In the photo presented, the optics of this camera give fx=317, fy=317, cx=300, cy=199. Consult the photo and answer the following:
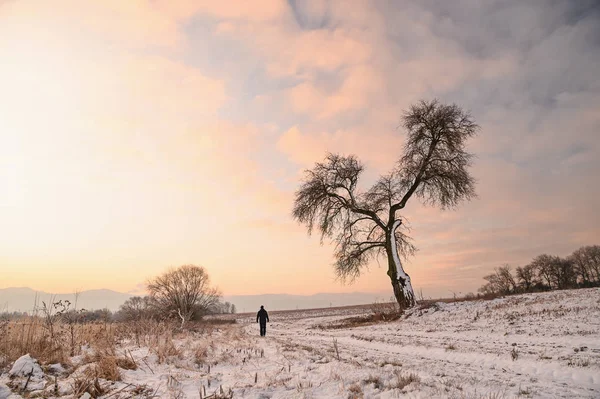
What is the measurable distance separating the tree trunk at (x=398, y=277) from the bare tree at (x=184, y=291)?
36.9 meters

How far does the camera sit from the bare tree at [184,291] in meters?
48.7

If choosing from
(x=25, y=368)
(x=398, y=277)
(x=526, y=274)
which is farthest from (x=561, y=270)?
(x=25, y=368)

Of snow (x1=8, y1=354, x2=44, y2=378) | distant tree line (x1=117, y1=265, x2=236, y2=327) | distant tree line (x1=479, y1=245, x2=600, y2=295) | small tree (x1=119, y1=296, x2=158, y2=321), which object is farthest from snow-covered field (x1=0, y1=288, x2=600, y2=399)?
distant tree line (x1=479, y1=245, x2=600, y2=295)

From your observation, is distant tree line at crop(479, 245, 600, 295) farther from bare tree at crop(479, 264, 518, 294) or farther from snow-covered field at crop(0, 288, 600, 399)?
snow-covered field at crop(0, 288, 600, 399)

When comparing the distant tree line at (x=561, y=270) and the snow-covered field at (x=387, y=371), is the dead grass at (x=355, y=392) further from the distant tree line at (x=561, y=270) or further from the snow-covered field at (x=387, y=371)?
the distant tree line at (x=561, y=270)

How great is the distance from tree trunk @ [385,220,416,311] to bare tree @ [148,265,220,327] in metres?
36.9

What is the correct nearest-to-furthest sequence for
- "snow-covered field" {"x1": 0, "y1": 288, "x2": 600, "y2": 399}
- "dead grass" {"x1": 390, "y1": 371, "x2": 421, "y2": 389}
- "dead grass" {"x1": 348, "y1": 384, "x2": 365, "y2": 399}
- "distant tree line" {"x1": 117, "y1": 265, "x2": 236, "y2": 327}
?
"dead grass" {"x1": 348, "y1": 384, "x2": 365, "y2": 399}
"snow-covered field" {"x1": 0, "y1": 288, "x2": 600, "y2": 399}
"dead grass" {"x1": 390, "y1": 371, "x2": 421, "y2": 389}
"distant tree line" {"x1": 117, "y1": 265, "x2": 236, "y2": 327}

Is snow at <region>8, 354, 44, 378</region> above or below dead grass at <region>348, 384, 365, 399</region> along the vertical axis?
above

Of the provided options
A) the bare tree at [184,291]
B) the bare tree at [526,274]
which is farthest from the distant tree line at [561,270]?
the bare tree at [184,291]

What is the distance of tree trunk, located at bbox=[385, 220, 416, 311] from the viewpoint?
1928 centimetres

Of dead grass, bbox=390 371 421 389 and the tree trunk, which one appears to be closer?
dead grass, bbox=390 371 421 389

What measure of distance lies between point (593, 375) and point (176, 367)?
6.79 metres

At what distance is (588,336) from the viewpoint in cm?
766

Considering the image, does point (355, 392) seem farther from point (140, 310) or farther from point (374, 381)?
point (140, 310)
